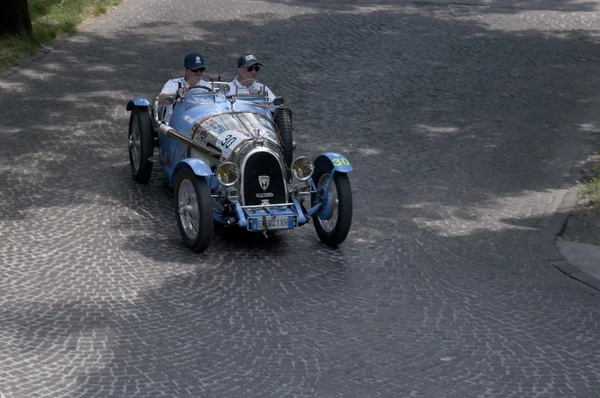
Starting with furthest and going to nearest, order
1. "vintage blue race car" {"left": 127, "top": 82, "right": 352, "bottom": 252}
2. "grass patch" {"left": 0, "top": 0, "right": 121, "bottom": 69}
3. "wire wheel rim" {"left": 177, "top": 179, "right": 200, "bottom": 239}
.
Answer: "grass patch" {"left": 0, "top": 0, "right": 121, "bottom": 69} → "wire wheel rim" {"left": 177, "top": 179, "right": 200, "bottom": 239} → "vintage blue race car" {"left": 127, "top": 82, "right": 352, "bottom": 252}

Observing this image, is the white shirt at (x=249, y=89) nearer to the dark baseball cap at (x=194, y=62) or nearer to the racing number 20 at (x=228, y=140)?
the dark baseball cap at (x=194, y=62)

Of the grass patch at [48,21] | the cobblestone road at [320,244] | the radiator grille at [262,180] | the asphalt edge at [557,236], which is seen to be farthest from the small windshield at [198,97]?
the grass patch at [48,21]

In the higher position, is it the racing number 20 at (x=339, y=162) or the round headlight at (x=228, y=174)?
the round headlight at (x=228, y=174)

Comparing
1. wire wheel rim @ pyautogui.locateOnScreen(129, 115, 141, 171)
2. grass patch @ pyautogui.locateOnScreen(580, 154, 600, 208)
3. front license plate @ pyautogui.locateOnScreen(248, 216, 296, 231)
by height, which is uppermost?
wire wheel rim @ pyautogui.locateOnScreen(129, 115, 141, 171)

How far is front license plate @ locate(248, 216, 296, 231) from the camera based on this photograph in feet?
31.9

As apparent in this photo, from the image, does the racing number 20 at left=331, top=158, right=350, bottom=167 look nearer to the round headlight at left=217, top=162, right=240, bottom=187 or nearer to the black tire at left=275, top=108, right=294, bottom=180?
the black tire at left=275, top=108, right=294, bottom=180

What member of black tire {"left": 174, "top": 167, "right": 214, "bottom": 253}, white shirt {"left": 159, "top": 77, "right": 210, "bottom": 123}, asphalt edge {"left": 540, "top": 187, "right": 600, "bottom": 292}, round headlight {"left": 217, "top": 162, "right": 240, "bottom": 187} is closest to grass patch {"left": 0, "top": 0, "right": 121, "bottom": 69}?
white shirt {"left": 159, "top": 77, "right": 210, "bottom": 123}

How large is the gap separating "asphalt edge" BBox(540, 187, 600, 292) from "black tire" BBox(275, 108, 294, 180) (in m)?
2.85

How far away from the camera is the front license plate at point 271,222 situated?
383 inches

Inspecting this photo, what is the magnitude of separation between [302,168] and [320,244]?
31.3 inches

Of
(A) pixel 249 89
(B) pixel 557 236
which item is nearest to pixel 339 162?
(A) pixel 249 89

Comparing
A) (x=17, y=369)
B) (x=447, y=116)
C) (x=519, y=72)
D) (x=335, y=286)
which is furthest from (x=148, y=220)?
(x=519, y=72)

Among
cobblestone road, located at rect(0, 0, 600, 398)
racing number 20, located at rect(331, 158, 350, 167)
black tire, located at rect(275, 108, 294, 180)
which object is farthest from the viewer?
black tire, located at rect(275, 108, 294, 180)

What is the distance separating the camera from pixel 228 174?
9.91 metres
